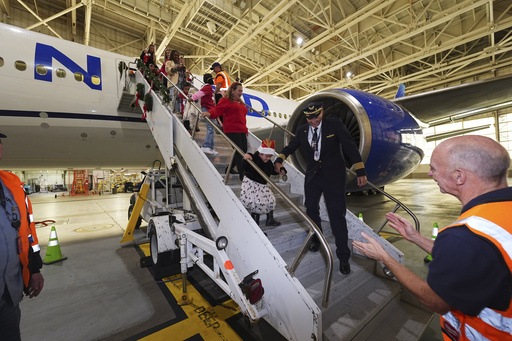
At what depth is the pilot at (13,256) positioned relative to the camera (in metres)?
1.14

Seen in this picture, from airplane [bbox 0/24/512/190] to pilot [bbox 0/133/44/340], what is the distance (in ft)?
11.1

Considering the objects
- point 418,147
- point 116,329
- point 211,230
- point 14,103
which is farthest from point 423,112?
point 14,103

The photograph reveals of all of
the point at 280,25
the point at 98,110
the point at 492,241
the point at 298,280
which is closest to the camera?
the point at 492,241

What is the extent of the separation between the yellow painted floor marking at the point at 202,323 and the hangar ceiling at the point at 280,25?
332 inches

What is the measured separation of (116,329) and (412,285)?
7.69 feet

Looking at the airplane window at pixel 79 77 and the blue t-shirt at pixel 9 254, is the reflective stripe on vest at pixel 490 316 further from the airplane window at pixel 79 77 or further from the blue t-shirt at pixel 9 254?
the airplane window at pixel 79 77

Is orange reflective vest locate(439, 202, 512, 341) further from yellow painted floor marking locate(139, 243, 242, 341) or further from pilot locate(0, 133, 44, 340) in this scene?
pilot locate(0, 133, 44, 340)

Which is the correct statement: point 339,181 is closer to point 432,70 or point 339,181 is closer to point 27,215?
point 27,215

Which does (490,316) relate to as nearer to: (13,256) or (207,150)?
(13,256)

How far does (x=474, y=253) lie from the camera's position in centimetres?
65

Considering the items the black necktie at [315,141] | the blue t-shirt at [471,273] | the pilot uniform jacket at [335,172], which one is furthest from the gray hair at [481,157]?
the black necktie at [315,141]

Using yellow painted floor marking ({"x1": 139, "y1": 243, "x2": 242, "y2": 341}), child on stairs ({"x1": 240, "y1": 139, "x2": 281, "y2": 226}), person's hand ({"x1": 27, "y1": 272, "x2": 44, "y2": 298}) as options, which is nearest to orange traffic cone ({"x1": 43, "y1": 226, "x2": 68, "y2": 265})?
yellow painted floor marking ({"x1": 139, "y1": 243, "x2": 242, "y2": 341})

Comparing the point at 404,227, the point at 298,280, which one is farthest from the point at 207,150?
the point at 404,227

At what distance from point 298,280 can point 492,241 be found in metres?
1.18
